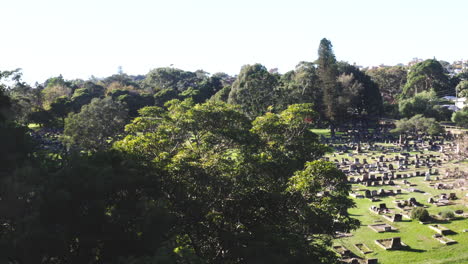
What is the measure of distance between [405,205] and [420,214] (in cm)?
289

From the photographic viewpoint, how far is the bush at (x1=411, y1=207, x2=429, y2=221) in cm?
1895

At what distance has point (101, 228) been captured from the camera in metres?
7.92

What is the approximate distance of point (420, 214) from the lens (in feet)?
62.5

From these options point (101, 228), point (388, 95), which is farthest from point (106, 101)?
point (388, 95)

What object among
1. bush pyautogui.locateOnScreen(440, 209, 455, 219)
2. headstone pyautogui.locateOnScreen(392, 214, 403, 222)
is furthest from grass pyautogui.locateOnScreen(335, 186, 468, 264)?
bush pyautogui.locateOnScreen(440, 209, 455, 219)

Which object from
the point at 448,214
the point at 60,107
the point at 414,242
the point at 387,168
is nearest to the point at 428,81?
the point at 387,168

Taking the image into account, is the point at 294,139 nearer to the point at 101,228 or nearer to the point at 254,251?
the point at 254,251

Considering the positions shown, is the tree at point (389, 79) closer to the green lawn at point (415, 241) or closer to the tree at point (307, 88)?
the tree at point (307, 88)

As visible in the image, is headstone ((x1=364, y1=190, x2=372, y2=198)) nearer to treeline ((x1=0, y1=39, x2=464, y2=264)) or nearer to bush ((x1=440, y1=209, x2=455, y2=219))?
bush ((x1=440, y1=209, x2=455, y2=219))

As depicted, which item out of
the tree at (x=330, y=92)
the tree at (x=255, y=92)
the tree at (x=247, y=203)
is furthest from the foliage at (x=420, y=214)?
the tree at (x=330, y=92)

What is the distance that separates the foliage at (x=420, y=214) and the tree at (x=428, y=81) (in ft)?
197

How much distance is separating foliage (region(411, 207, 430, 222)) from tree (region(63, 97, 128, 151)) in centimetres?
2878

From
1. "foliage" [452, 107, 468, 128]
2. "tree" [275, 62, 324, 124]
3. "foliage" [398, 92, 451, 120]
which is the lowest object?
"foliage" [452, 107, 468, 128]

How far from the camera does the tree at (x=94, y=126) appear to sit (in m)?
36.9
